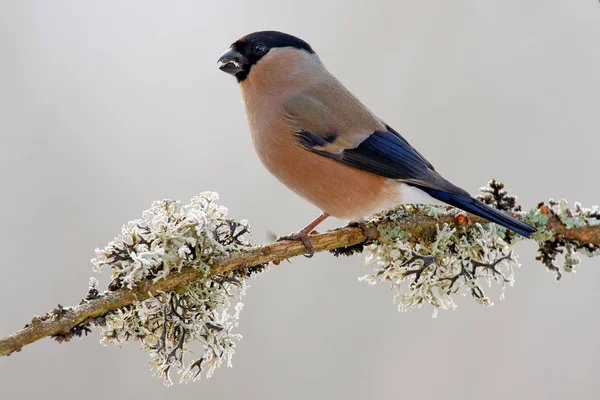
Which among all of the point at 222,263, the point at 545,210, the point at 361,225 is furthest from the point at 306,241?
the point at 545,210

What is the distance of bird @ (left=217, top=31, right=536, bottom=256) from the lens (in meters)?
2.97

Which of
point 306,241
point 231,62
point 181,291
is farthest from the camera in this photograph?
point 231,62

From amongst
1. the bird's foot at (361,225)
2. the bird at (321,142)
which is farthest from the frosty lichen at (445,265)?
the bird at (321,142)

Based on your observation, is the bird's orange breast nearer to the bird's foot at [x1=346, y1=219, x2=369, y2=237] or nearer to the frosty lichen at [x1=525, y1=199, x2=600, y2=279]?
the bird's foot at [x1=346, y1=219, x2=369, y2=237]

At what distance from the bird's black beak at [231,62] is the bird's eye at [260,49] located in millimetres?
90

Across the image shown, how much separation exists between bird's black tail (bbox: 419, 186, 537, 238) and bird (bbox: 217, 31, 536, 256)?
30 mm

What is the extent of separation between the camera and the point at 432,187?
9.37ft

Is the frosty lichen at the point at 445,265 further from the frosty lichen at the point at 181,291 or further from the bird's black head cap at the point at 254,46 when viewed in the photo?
the bird's black head cap at the point at 254,46

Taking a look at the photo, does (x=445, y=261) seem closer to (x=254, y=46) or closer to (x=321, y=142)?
(x=321, y=142)

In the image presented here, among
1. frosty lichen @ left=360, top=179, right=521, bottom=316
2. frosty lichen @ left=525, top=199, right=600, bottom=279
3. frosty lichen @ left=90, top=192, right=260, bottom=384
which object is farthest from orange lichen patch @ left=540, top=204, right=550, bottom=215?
frosty lichen @ left=90, top=192, right=260, bottom=384

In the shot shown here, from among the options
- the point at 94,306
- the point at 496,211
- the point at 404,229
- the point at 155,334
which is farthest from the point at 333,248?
the point at 94,306

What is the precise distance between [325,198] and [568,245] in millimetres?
1162

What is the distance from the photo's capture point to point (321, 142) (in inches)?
123

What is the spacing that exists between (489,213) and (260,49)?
5.57 feet
